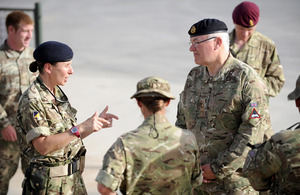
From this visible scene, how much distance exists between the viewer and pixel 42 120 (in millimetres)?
5414

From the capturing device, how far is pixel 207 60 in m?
5.76

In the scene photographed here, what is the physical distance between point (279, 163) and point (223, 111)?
1.26 meters

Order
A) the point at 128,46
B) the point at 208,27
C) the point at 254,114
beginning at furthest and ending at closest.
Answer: the point at 128,46, the point at 208,27, the point at 254,114

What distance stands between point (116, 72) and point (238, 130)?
8981 millimetres

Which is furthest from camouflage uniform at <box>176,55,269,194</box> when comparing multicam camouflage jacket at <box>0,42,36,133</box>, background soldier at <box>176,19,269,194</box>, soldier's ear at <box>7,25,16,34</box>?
soldier's ear at <box>7,25,16,34</box>

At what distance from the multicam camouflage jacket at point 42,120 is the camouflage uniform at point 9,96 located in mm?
2176

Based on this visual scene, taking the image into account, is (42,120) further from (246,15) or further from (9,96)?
(246,15)

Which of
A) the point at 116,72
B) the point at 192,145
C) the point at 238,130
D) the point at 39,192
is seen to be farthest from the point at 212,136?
the point at 116,72

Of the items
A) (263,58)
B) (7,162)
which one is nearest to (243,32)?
(263,58)

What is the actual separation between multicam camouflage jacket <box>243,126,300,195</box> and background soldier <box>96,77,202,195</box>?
446 millimetres

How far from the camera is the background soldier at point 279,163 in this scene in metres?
4.41

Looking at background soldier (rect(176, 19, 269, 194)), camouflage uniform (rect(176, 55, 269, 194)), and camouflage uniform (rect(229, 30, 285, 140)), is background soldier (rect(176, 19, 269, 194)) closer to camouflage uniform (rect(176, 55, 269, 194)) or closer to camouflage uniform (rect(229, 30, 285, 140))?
camouflage uniform (rect(176, 55, 269, 194))

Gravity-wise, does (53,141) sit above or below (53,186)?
above

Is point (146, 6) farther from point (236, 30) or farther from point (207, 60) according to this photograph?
point (207, 60)
